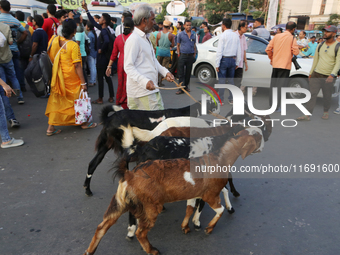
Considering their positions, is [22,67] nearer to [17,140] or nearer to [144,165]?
[17,140]

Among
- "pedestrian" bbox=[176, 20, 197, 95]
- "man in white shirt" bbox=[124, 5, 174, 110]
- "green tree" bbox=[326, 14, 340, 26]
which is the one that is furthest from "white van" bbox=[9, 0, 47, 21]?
"green tree" bbox=[326, 14, 340, 26]

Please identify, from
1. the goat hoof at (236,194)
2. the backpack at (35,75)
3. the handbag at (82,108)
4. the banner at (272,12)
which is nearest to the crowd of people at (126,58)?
the handbag at (82,108)

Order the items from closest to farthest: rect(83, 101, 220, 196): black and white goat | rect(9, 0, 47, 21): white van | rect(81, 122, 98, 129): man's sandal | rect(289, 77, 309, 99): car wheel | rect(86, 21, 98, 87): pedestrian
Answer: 1. rect(83, 101, 220, 196): black and white goat
2. rect(81, 122, 98, 129): man's sandal
3. rect(289, 77, 309, 99): car wheel
4. rect(86, 21, 98, 87): pedestrian
5. rect(9, 0, 47, 21): white van

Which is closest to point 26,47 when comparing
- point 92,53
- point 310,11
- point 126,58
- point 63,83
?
point 92,53

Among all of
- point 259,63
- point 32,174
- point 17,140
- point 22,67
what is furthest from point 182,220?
point 22,67

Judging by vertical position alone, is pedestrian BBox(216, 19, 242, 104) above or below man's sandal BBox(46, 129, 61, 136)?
above

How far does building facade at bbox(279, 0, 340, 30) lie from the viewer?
42.3 metres

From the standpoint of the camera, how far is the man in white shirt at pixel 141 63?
11.6 ft

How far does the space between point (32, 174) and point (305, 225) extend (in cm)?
374

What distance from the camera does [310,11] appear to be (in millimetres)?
47656

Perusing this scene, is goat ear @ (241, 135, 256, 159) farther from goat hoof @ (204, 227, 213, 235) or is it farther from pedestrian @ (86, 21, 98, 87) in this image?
pedestrian @ (86, 21, 98, 87)

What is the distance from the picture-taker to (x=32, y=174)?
4.02m

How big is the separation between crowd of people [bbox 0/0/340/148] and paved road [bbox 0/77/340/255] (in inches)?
41.6

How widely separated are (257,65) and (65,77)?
594 cm
